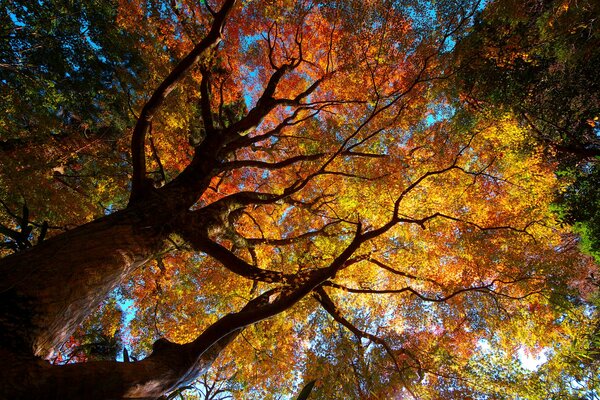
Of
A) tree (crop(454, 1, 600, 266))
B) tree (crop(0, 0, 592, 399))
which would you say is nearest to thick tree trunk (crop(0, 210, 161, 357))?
tree (crop(0, 0, 592, 399))

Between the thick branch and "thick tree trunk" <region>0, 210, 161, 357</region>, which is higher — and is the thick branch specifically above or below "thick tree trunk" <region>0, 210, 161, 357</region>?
above

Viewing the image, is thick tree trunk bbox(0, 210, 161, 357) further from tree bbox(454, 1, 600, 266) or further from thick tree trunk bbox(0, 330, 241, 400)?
tree bbox(454, 1, 600, 266)

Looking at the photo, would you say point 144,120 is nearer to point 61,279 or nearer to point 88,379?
point 61,279

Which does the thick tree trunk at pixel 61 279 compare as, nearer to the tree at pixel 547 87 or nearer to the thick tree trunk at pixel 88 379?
the thick tree trunk at pixel 88 379

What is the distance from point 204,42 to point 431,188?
721cm

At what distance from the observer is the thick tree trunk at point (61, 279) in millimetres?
2932

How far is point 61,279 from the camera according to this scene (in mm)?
3375

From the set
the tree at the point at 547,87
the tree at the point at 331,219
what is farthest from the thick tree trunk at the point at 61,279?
the tree at the point at 547,87

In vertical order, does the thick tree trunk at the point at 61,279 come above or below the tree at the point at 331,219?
below

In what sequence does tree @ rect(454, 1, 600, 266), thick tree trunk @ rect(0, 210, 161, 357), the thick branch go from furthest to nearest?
tree @ rect(454, 1, 600, 266)
the thick branch
thick tree trunk @ rect(0, 210, 161, 357)

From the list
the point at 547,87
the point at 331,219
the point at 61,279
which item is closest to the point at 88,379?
the point at 61,279

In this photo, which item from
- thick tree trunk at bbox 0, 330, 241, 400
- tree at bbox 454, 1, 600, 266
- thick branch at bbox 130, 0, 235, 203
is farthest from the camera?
tree at bbox 454, 1, 600, 266

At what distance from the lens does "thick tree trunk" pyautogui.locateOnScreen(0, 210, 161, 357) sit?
9.62 feet

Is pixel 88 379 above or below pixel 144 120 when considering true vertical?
below
